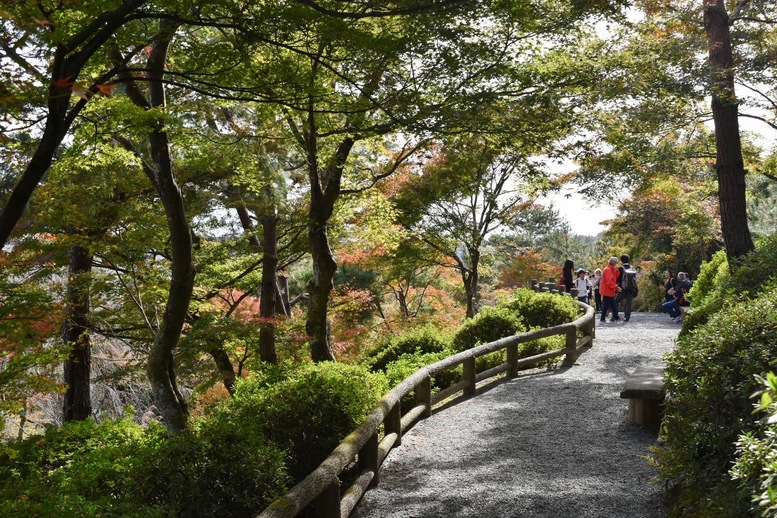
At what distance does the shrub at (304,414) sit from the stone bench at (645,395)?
3045 millimetres

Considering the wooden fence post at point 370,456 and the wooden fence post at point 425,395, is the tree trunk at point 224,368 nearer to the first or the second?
the wooden fence post at point 425,395

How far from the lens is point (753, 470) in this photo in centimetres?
322

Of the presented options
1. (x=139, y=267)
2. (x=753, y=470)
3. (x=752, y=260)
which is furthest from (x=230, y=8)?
(x=752, y=260)

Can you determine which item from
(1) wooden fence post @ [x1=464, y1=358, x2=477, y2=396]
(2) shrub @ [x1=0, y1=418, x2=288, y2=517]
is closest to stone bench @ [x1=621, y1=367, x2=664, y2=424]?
(1) wooden fence post @ [x1=464, y1=358, x2=477, y2=396]

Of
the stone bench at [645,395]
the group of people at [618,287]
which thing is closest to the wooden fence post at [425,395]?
the stone bench at [645,395]

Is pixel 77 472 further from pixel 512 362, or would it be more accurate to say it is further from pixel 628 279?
pixel 628 279

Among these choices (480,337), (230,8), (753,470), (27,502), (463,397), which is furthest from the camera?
(480,337)

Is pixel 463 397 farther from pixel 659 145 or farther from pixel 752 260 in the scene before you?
pixel 659 145

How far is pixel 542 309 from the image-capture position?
15.2m

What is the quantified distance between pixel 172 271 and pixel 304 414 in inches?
99.7

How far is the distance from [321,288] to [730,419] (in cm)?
723

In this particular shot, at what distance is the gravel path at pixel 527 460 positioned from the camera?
5555 mm

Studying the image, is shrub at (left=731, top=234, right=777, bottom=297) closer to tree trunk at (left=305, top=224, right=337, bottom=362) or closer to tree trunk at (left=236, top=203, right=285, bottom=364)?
tree trunk at (left=305, top=224, right=337, bottom=362)

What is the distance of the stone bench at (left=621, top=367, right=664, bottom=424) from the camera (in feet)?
23.6
